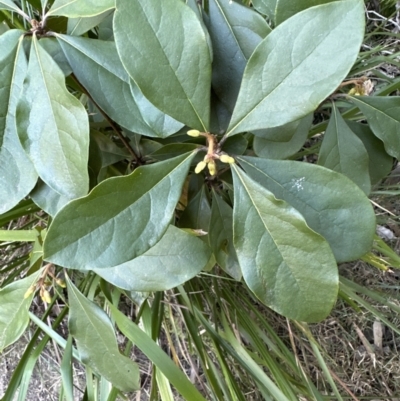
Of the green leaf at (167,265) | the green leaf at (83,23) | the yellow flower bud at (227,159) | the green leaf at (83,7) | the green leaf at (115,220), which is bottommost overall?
the green leaf at (167,265)

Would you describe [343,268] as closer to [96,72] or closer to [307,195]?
[307,195]

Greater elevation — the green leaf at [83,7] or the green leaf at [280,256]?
the green leaf at [83,7]

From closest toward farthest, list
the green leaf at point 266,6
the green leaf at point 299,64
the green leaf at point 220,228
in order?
the green leaf at point 299,64 < the green leaf at point 266,6 < the green leaf at point 220,228

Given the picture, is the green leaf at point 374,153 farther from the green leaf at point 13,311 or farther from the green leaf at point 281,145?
the green leaf at point 13,311

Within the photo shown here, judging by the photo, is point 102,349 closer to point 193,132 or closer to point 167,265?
point 167,265

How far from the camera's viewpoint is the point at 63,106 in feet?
1.29

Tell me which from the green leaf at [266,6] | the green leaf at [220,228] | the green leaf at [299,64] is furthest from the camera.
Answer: the green leaf at [220,228]

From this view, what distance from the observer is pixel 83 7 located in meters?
0.38

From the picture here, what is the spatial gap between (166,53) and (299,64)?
0.11 meters

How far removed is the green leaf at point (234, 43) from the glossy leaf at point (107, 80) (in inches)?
3.5

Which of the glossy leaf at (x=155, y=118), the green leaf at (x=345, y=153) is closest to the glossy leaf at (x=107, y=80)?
the glossy leaf at (x=155, y=118)

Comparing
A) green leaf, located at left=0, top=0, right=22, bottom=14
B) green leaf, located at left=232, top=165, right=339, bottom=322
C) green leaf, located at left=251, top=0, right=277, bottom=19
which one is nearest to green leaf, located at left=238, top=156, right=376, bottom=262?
green leaf, located at left=232, top=165, right=339, bottom=322

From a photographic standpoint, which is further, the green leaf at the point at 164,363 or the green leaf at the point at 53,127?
the green leaf at the point at 164,363

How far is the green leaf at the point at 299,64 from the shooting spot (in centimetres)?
33
